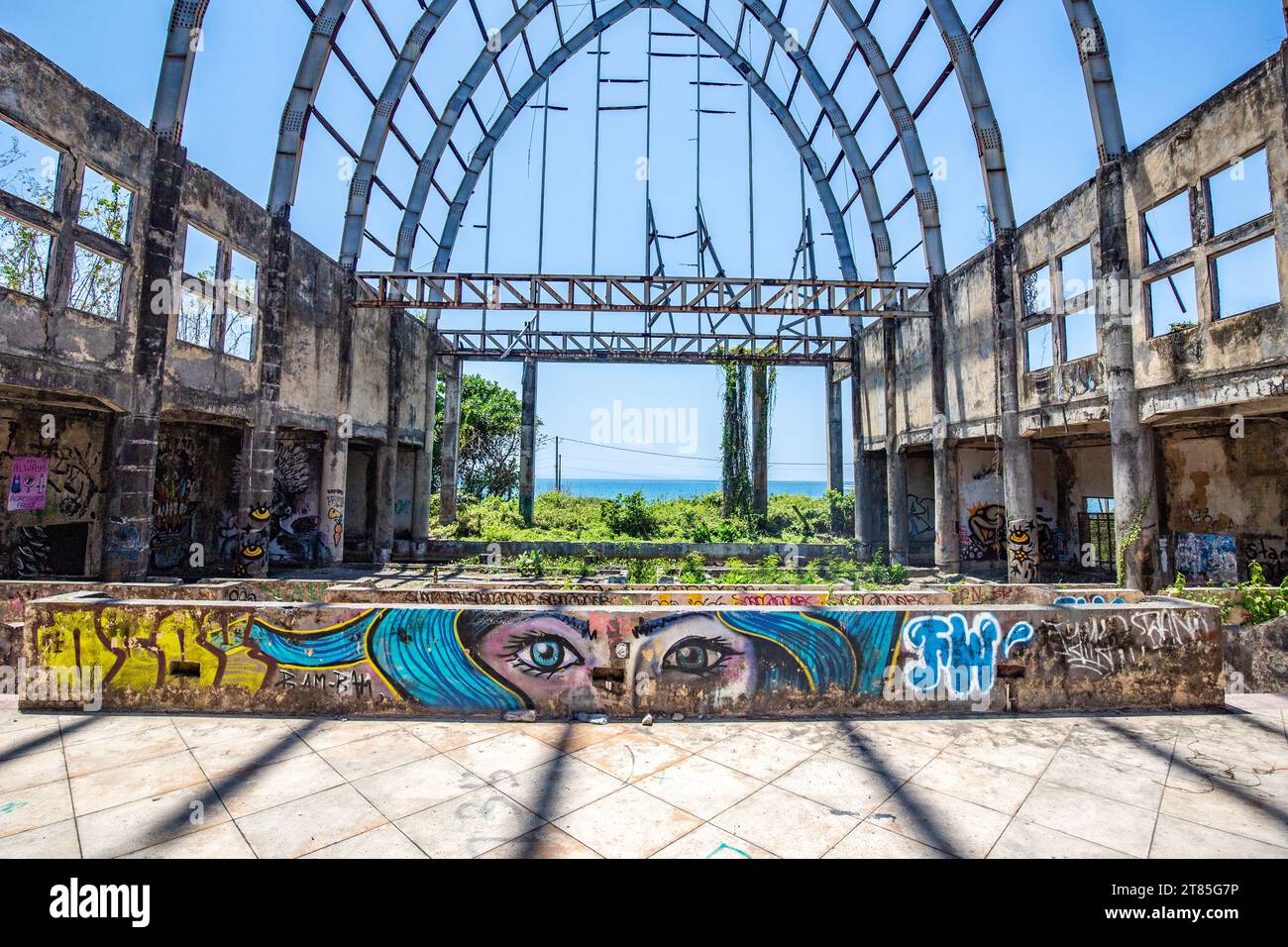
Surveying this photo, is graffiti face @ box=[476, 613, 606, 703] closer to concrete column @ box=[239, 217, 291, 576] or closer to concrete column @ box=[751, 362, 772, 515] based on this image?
concrete column @ box=[239, 217, 291, 576]

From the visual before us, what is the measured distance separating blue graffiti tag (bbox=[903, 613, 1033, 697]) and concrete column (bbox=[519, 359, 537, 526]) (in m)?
20.5

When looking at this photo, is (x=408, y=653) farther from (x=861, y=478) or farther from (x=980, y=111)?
(x=861, y=478)

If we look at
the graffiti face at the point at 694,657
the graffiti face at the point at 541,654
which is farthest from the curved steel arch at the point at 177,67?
the graffiti face at the point at 694,657

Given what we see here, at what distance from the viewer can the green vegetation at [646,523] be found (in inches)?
879

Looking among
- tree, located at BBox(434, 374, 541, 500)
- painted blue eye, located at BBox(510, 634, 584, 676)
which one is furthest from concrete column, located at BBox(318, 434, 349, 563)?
tree, located at BBox(434, 374, 541, 500)

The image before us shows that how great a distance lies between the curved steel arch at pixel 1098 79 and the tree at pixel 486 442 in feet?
91.8

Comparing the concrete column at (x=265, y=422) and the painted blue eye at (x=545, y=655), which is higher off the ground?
the concrete column at (x=265, y=422)

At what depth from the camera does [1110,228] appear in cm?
1074

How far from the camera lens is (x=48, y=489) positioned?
448 inches

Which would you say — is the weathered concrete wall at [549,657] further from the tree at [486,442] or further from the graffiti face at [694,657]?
the tree at [486,442]

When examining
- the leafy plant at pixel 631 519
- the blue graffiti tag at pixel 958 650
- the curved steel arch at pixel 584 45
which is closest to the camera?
the blue graffiti tag at pixel 958 650

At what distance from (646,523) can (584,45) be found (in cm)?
1873

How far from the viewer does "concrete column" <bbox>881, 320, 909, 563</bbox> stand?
18047 millimetres

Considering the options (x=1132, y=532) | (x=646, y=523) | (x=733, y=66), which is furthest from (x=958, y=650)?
(x=733, y=66)
